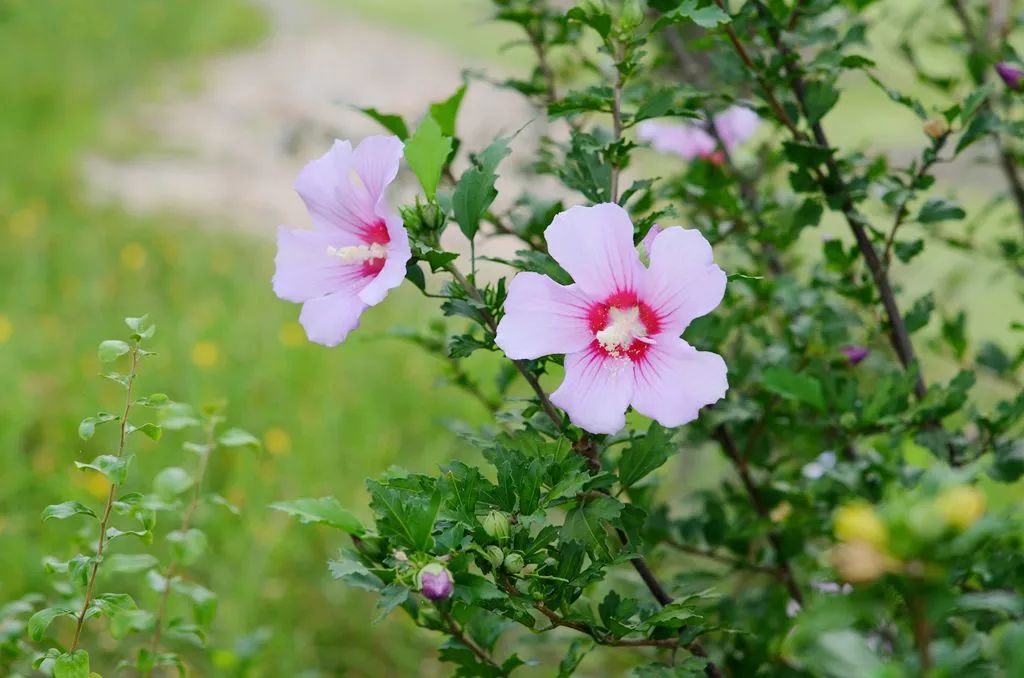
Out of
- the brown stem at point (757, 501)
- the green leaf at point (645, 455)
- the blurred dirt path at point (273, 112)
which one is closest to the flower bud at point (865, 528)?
the green leaf at point (645, 455)

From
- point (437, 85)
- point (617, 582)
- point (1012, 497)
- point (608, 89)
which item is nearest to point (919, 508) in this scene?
point (608, 89)

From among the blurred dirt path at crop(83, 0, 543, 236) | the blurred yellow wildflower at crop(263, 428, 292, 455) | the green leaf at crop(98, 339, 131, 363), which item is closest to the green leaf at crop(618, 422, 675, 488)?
the green leaf at crop(98, 339, 131, 363)

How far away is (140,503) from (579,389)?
0.40 m

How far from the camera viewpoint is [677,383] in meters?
0.61

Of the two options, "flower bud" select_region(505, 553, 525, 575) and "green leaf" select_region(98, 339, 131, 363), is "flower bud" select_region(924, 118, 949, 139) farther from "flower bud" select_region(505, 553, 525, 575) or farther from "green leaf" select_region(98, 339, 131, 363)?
"green leaf" select_region(98, 339, 131, 363)

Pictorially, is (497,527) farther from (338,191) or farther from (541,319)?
(338,191)

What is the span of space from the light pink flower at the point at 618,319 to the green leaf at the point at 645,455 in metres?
0.10

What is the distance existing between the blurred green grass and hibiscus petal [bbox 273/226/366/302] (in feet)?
0.93

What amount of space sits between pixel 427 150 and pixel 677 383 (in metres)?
0.22

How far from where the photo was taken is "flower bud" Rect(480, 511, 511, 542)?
0.62 metres

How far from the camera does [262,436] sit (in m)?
2.05

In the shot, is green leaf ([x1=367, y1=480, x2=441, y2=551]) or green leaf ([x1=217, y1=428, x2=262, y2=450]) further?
green leaf ([x1=217, y1=428, x2=262, y2=450])

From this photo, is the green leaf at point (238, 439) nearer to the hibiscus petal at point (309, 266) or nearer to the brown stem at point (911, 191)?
the hibiscus petal at point (309, 266)

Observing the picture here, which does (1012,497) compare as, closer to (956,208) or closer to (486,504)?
(956,208)
